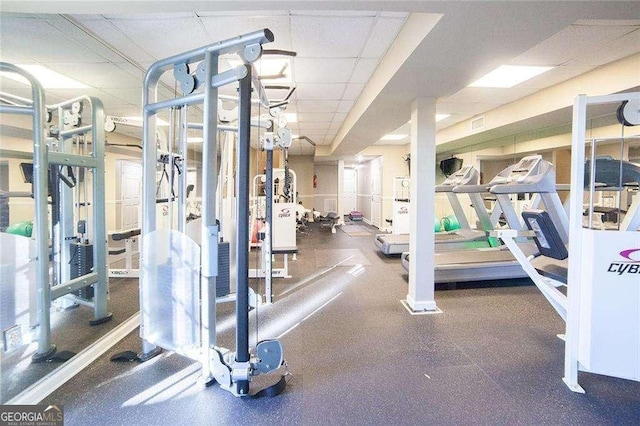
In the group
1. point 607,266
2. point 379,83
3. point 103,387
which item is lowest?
point 103,387

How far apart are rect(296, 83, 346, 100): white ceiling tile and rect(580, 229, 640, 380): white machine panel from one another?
3.08 meters

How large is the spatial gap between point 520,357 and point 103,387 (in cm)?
301

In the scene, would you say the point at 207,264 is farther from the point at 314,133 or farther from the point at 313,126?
the point at 314,133

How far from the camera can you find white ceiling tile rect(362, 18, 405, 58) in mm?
2363

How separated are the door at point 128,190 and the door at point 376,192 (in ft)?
23.3

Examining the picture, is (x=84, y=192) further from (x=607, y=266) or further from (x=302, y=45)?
(x=607, y=266)

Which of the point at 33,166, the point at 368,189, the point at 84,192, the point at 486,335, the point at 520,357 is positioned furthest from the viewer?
the point at 368,189

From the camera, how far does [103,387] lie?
1.93 m

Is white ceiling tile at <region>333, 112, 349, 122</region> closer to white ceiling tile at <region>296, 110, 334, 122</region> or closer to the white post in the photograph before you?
white ceiling tile at <region>296, 110, 334, 122</region>

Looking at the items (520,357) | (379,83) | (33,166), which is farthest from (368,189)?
(33,166)

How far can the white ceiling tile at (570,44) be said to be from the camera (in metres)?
2.48

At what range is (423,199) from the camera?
124 inches

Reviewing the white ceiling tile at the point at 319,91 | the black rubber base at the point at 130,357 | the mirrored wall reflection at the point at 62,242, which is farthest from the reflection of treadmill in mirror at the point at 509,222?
the black rubber base at the point at 130,357

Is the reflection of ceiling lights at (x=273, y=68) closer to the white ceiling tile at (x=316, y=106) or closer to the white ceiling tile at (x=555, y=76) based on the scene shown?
the white ceiling tile at (x=316, y=106)
